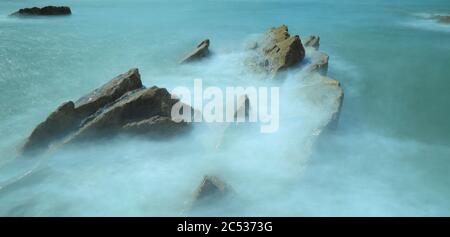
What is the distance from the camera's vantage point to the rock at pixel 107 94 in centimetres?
1037

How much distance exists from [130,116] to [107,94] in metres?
0.90

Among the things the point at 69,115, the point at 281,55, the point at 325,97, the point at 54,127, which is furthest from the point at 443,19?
the point at 54,127

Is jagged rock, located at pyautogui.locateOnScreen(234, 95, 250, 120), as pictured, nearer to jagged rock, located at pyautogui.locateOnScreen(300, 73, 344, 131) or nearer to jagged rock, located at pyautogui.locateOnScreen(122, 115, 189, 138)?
jagged rock, located at pyautogui.locateOnScreen(122, 115, 189, 138)

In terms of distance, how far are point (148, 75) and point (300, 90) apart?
614 centimetres

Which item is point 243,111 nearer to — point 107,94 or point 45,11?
point 107,94

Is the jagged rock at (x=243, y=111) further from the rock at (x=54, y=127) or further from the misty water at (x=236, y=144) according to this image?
the rock at (x=54, y=127)

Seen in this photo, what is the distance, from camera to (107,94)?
10672 mm

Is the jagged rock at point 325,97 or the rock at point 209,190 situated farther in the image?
the jagged rock at point 325,97

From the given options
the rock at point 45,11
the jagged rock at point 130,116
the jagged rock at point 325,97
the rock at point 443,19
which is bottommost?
the rock at point 443,19

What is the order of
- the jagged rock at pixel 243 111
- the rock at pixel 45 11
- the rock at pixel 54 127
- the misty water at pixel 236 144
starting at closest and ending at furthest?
the misty water at pixel 236 144 < the rock at pixel 54 127 < the jagged rock at pixel 243 111 < the rock at pixel 45 11

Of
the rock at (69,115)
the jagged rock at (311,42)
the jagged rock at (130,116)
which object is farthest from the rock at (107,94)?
the jagged rock at (311,42)

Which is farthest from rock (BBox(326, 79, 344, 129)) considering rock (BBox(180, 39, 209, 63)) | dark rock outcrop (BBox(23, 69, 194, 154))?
rock (BBox(180, 39, 209, 63))

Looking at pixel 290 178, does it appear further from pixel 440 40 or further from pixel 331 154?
pixel 440 40

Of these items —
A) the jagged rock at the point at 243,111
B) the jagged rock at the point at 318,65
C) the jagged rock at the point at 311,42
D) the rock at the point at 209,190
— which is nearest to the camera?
the rock at the point at 209,190
